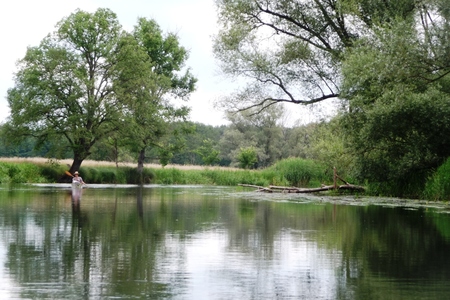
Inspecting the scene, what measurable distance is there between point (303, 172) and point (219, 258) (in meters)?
37.6

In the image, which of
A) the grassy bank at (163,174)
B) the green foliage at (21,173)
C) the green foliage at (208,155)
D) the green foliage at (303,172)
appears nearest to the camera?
the green foliage at (303,172)

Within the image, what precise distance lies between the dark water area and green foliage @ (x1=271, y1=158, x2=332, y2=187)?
28918 millimetres

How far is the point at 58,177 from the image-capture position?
57.6 m

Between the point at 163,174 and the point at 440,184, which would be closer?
the point at 440,184

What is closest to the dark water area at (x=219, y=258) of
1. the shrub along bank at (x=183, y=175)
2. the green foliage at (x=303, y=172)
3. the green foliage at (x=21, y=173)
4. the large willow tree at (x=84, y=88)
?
the shrub along bank at (x=183, y=175)

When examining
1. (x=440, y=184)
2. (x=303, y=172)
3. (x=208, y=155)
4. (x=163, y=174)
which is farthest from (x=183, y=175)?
(x=440, y=184)

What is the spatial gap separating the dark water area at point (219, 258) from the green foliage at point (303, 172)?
2892 cm

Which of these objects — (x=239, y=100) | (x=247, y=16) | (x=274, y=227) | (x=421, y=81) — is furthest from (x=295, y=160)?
(x=274, y=227)

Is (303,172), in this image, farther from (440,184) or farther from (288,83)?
(440,184)

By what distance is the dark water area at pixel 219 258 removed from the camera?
705cm

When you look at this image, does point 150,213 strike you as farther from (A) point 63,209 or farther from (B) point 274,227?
(B) point 274,227

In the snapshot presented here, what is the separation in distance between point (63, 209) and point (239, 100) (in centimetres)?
2527

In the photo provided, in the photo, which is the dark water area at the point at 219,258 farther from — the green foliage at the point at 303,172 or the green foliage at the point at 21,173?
the green foliage at the point at 21,173

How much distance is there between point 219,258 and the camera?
9.59 m
